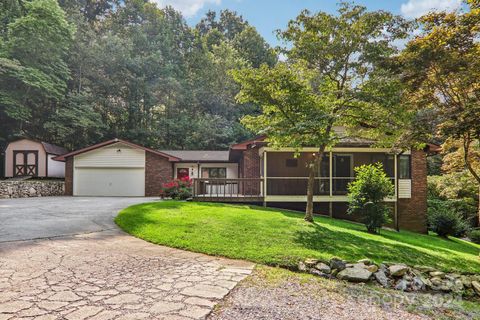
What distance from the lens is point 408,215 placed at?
48.3ft

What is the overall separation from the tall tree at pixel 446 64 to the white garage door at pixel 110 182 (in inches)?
654

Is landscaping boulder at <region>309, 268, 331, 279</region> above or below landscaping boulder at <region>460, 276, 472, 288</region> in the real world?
above

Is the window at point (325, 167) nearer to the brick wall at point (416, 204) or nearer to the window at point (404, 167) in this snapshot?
the window at point (404, 167)

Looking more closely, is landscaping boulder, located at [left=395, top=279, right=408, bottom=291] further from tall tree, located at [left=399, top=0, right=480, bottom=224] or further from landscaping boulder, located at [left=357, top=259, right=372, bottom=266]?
tall tree, located at [left=399, top=0, right=480, bottom=224]

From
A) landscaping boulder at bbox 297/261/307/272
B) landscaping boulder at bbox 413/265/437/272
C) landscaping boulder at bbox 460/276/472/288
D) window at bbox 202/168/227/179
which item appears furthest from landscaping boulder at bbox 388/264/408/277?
window at bbox 202/168/227/179

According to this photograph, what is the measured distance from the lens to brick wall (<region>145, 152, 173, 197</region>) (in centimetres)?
2030

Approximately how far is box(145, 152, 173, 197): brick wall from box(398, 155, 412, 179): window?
546 inches

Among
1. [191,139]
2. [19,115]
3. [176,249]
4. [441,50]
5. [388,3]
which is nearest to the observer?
[176,249]

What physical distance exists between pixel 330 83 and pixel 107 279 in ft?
27.5

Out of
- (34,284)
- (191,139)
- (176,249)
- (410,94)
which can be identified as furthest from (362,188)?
(191,139)

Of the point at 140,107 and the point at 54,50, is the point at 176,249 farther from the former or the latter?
the point at 140,107

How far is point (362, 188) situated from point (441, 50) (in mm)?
4996

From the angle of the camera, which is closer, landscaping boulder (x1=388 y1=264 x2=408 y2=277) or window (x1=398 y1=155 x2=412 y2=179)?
landscaping boulder (x1=388 y1=264 x2=408 y2=277)

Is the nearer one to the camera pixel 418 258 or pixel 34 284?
pixel 34 284
